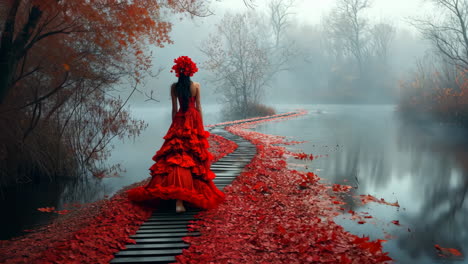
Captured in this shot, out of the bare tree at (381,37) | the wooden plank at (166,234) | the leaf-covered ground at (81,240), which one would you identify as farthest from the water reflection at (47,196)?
the bare tree at (381,37)

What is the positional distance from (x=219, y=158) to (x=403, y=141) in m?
9.40

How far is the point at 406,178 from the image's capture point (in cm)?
857

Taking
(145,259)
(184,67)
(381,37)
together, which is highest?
(381,37)

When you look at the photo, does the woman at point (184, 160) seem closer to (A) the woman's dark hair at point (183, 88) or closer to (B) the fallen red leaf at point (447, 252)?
(A) the woman's dark hair at point (183, 88)

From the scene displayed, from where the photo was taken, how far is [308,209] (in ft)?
18.1

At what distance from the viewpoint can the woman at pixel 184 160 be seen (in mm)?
4895

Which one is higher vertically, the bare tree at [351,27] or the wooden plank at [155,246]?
the bare tree at [351,27]

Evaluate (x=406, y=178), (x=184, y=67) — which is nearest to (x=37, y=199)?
(x=184, y=67)

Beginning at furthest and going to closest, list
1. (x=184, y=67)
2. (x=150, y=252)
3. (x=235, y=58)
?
(x=235, y=58) < (x=184, y=67) < (x=150, y=252)

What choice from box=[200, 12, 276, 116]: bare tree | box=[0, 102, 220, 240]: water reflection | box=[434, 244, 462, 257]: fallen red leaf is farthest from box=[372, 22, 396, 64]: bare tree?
box=[434, 244, 462, 257]: fallen red leaf

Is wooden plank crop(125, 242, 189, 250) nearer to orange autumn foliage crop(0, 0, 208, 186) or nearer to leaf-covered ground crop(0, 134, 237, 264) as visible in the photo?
leaf-covered ground crop(0, 134, 237, 264)

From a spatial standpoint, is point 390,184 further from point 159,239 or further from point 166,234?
point 159,239

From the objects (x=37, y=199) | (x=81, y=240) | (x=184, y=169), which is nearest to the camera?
(x=81, y=240)

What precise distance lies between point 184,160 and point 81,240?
5.57ft
